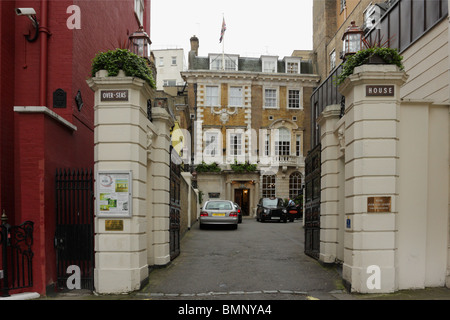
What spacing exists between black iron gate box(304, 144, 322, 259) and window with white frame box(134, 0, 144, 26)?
9638mm

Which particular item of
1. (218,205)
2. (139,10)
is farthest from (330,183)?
(139,10)

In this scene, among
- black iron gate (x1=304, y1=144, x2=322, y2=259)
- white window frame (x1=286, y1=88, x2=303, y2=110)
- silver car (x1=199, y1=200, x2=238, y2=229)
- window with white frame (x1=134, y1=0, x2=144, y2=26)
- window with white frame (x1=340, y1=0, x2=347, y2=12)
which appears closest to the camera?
black iron gate (x1=304, y1=144, x2=322, y2=259)

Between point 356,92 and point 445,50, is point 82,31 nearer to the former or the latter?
point 356,92

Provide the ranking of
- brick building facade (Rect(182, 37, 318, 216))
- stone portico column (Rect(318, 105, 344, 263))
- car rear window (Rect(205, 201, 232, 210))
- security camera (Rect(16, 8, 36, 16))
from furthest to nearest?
brick building facade (Rect(182, 37, 318, 216)), car rear window (Rect(205, 201, 232, 210)), stone portico column (Rect(318, 105, 344, 263)), security camera (Rect(16, 8, 36, 16))

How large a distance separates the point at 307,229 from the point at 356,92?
5.33m

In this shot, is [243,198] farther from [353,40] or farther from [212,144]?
[353,40]

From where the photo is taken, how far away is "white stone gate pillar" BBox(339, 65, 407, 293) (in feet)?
22.7

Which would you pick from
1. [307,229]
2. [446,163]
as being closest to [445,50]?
[446,163]

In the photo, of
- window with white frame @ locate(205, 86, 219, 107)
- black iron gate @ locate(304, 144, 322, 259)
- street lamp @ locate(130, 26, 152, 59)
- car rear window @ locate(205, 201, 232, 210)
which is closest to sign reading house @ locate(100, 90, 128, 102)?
street lamp @ locate(130, 26, 152, 59)

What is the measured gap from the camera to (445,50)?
9367mm

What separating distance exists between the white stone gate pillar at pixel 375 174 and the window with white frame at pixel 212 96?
1210 inches

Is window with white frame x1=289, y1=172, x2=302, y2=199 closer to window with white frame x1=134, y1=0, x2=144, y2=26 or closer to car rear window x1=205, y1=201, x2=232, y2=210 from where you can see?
car rear window x1=205, y1=201, x2=232, y2=210

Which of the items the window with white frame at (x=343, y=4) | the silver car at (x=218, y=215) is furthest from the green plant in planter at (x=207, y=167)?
the window with white frame at (x=343, y=4)

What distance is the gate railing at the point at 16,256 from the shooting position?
659cm
